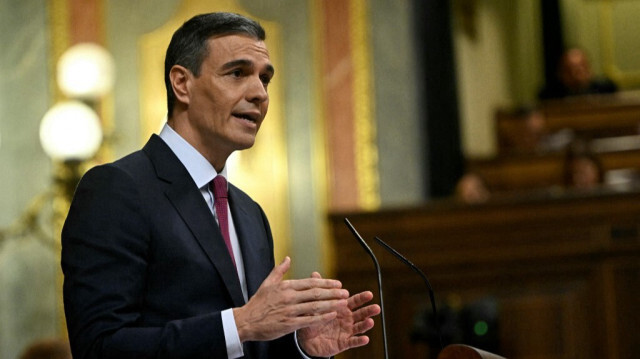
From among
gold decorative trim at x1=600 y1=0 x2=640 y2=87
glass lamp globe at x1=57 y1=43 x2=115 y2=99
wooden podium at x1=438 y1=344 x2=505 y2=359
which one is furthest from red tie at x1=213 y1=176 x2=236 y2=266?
gold decorative trim at x1=600 y1=0 x2=640 y2=87

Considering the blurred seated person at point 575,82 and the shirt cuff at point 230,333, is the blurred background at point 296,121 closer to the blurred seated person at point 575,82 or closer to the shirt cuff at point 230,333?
the blurred seated person at point 575,82

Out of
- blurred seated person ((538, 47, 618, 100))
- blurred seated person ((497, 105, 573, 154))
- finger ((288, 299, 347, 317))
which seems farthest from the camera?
blurred seated person ((538, 47, 618, 100))

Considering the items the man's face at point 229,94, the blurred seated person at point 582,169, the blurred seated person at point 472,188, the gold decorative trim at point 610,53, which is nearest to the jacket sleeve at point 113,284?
the man's face at point 229,94

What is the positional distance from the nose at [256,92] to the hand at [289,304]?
0.46 meters

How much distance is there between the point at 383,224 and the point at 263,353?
372 centimetres

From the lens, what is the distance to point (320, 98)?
900 centimetres

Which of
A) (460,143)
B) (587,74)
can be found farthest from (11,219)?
(587,74)

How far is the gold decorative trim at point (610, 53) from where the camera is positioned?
534 inches

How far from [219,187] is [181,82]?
250 mm

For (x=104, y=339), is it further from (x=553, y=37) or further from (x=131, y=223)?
(x=553, y=37)

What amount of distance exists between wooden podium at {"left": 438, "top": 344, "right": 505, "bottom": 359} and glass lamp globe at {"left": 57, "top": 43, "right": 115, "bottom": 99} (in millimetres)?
5680

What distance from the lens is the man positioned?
2.21 metres

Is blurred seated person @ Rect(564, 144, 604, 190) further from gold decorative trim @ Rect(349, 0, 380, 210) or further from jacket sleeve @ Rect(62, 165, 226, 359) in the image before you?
jacket sleeve @ Rect(62, 165, 226, 359)

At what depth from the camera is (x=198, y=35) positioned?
2.53 meters
